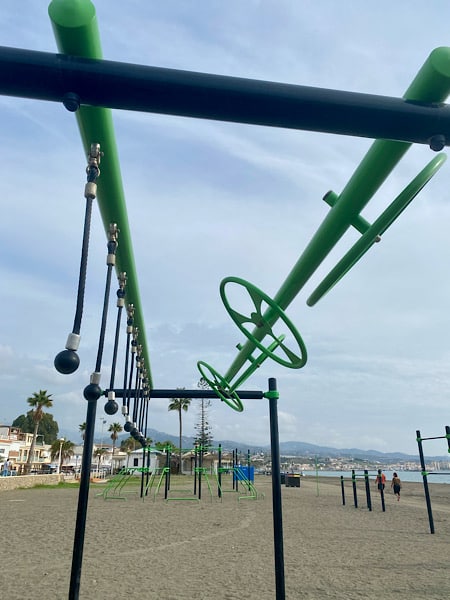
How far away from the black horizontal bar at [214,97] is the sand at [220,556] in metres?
6.03

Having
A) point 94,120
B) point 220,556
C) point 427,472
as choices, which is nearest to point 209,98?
point 94,120

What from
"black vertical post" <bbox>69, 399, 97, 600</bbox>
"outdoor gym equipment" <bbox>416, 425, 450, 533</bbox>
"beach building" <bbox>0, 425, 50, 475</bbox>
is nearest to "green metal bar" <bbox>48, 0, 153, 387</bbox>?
"black vertical post" <bbox>69, 399, 97, 600</bbox>

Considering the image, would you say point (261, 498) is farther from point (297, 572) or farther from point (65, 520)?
point (297, 572)

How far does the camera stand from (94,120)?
1.59 meters

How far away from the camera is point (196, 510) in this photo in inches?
621

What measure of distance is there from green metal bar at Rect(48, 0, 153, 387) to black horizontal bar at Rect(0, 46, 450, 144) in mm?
48

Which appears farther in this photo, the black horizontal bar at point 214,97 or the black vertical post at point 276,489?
the black vertical post at point 276,489

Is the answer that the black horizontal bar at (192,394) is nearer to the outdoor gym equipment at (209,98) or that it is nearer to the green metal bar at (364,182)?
the green metal bar at (364,182)

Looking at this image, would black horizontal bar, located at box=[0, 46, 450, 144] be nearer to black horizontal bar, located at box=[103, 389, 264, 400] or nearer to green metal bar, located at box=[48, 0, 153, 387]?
green metal bar, located at box=[48, 0, 153, 387]

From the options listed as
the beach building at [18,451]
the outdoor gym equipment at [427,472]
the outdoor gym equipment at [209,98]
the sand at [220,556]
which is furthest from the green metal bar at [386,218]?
the beach building at [18,451]

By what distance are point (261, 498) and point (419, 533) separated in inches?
414

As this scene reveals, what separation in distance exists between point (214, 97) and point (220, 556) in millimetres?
8664

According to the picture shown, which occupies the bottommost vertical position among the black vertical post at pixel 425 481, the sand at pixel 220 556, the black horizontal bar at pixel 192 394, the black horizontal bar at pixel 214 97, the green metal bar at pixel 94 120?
the sand at pixel 220 556

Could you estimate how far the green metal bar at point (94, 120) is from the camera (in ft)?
4.11
